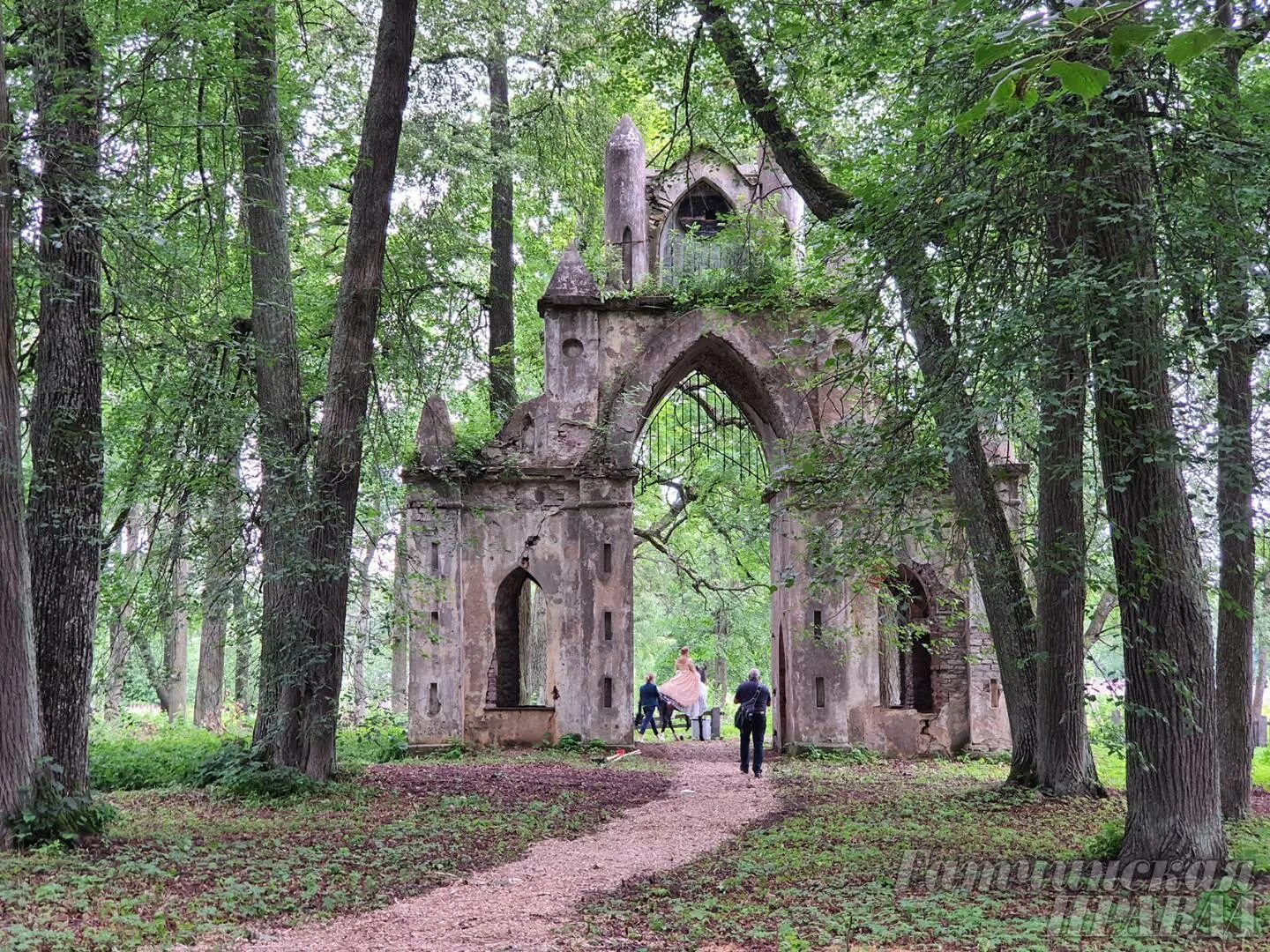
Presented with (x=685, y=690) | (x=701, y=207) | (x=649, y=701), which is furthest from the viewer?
(x=685, y=690)

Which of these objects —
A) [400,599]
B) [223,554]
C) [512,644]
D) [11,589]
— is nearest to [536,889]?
[11,589]

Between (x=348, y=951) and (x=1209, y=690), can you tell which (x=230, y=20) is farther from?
(x=1209, y=690)

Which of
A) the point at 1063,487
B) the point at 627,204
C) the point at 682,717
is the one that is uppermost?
the point at 627,204

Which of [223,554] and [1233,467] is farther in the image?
[223,554]

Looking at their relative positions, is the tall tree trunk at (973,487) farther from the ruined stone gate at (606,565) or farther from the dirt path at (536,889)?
the ruined stone gate at (606,565)

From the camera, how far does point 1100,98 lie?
22.1 ft

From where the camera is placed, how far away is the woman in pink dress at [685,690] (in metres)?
24.4

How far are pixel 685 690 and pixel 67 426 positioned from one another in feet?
58.4

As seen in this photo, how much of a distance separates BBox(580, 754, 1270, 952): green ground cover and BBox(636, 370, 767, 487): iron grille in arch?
10885mm

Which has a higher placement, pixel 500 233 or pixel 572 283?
pixel 500 233

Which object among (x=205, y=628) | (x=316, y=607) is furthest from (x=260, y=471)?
(x=205, y=628)

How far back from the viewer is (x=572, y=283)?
19094 mm

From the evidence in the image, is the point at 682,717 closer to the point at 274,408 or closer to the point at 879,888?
the point at 274,408

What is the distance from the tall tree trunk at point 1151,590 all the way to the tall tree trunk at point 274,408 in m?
7.32
